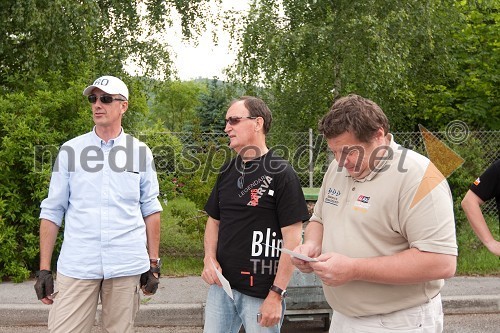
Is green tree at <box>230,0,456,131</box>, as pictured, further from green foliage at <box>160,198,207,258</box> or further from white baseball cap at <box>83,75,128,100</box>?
white baseball cap at <box>83,75,128,100</box>

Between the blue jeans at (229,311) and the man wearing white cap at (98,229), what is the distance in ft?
1.77

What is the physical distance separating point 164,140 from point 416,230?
7650mm

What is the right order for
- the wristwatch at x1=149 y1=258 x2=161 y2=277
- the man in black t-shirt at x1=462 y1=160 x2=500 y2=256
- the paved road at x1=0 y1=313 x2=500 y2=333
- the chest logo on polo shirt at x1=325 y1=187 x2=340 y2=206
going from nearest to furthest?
the chest logo on polo shirt at x1=325 y1=187 x2=340 y2=206, the wristwatch at x1=149 y1=258 x2=161 y2=277, the man in black t-shirt at x1=462 y1=160 x2=500 y2=256, the paved road at x1=0 y1=313 x2=500 y2=333

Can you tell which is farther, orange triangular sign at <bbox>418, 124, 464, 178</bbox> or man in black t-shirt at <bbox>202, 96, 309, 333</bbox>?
orange triangular sign at <bbox>418, 124, 464, 178</bbox>

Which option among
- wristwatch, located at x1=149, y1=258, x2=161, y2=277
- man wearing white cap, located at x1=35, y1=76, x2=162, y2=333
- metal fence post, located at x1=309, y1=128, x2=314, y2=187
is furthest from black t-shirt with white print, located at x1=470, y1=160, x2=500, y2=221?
metal fence post, located at x1=309, y1=128, x2=314, y2=187

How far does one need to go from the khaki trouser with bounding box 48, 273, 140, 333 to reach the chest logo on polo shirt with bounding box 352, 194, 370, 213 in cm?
183

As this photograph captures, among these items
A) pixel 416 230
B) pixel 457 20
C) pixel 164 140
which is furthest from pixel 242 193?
pixel 457 20

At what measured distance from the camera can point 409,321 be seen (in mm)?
2516

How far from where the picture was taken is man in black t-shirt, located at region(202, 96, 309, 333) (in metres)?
3.47

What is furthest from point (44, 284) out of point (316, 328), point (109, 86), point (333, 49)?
point (333, 49)

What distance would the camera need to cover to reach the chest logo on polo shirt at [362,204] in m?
2.56

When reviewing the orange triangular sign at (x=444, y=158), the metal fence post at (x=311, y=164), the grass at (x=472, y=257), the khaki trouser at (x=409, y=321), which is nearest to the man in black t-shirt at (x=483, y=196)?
the khaki trouser at (x=409, y=321)

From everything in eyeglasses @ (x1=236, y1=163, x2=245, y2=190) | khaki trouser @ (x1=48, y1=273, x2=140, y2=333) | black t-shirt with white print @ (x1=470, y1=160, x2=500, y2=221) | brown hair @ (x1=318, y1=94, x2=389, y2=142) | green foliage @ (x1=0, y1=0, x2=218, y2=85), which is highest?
green foliage @ (x1=0, y1=0, x2=218, y2=85)

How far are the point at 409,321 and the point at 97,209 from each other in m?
2.07
